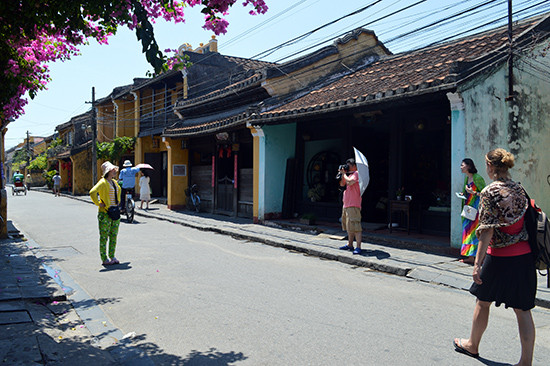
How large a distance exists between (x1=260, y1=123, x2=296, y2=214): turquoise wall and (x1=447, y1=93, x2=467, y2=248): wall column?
6.42 metres

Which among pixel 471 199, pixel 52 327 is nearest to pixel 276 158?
pixel 471 199

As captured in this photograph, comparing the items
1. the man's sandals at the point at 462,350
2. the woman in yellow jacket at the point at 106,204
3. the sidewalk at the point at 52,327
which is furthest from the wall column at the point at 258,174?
the man's sandals at the point at 462,350

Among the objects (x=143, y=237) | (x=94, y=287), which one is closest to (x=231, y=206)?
(x=143, y=237)

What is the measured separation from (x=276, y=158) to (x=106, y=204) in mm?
7026

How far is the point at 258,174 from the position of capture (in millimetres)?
14102

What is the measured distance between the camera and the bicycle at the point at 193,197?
18391 mm

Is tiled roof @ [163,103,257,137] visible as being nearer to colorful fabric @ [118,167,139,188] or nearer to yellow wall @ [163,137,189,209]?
yellow wall @ [163,137,189,209]

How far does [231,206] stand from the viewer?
656 inches

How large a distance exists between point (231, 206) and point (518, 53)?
10.9m

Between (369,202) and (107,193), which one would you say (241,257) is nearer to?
(107,193)

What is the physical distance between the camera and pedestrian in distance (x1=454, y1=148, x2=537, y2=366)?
3635mm

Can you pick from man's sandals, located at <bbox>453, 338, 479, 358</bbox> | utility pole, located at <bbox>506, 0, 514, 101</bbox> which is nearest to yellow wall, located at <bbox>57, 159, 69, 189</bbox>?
utility pole, located at <bbox>506, 0, 514, 101</bbox>

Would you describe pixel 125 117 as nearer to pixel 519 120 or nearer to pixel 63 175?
pixel 63 175

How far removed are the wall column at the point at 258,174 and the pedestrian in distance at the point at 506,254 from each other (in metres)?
10.2
